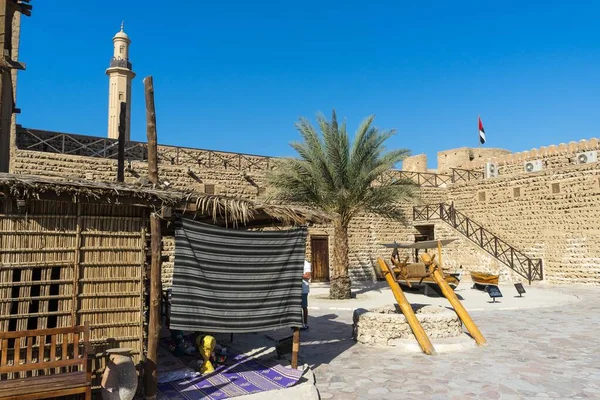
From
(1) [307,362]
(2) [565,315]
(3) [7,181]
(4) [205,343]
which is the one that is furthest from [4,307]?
(2) [565,315]

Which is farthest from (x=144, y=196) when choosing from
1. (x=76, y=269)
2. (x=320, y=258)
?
(x=320, y=258)

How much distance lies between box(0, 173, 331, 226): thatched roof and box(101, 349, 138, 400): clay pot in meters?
1.66

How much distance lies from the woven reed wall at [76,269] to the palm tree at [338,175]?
8.67m

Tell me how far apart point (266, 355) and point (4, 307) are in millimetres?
3690

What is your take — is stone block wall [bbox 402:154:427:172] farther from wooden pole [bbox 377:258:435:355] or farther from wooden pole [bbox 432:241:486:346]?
wooden pole [bbox 377:258:435:355]

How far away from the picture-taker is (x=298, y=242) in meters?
6.44

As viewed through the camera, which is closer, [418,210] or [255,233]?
[255,233]

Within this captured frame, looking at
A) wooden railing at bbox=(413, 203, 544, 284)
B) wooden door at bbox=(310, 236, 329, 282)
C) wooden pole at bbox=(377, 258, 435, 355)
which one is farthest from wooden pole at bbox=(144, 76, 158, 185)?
wooden railing at bbox=(413, 203, 544, 284)

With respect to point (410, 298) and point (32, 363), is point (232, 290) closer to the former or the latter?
point (32, 363)

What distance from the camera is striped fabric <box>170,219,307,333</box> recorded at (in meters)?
5.51

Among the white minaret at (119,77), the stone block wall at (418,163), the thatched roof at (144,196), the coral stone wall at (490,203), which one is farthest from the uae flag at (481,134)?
the thatched roof at (144,196)

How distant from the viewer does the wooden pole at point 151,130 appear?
6.15 meters

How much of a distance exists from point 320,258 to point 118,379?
15.9 metres

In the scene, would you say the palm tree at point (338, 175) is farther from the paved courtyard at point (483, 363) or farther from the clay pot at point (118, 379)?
the clay pot at point (118, 379)
